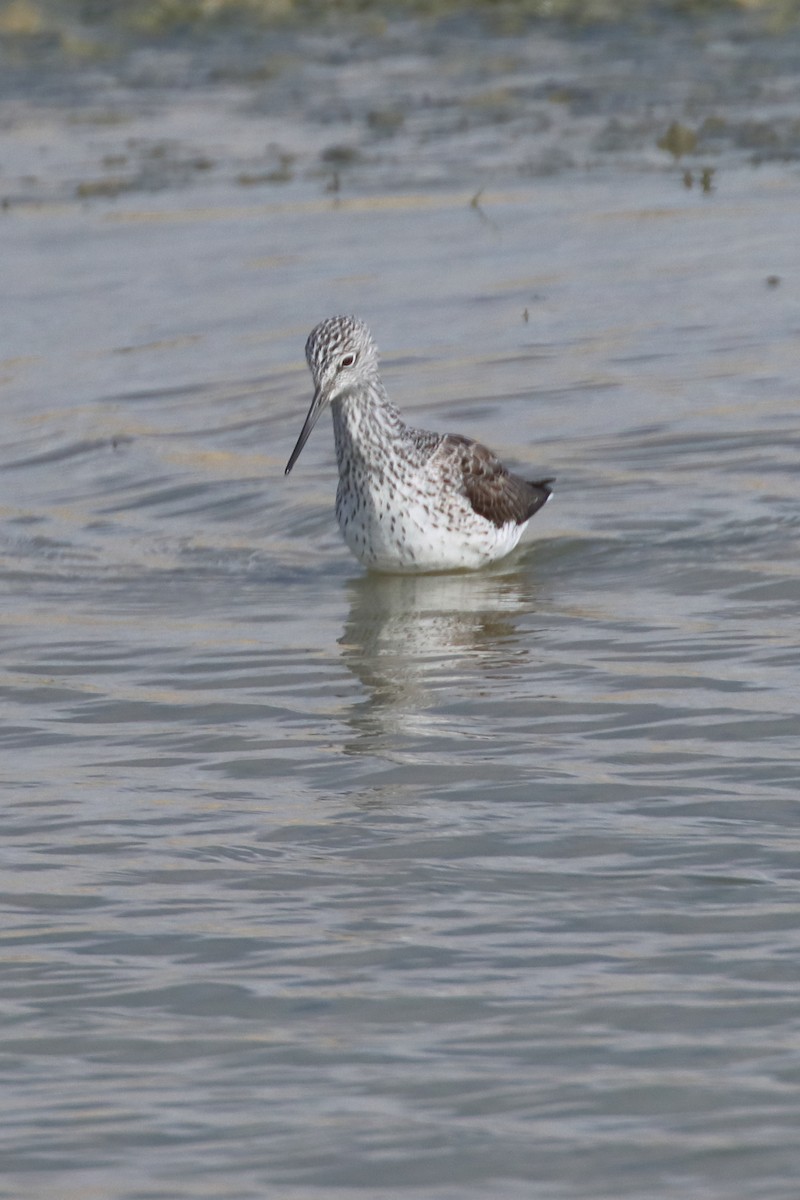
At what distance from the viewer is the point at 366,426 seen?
9.80 m

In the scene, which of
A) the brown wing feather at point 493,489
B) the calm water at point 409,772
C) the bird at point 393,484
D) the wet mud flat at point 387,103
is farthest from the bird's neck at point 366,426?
the wet mud flat at point 387,103

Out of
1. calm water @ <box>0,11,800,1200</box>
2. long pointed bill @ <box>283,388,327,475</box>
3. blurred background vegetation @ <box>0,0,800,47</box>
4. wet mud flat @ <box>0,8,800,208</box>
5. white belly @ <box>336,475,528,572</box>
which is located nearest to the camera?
calm water @ <box>0,11,800,1200</box>

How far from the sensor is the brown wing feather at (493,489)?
9.80 metres

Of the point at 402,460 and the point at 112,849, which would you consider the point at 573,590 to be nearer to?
the point at 402,460

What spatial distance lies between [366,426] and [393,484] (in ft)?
1.15

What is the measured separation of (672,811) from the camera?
641 cm

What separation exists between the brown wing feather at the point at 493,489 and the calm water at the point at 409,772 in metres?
0.26

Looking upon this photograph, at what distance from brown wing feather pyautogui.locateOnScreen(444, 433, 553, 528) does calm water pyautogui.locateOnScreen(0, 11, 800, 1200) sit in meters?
0.26

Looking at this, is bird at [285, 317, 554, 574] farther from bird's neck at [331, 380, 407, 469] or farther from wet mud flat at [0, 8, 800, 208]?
wet mud flat at [0, 8, 800, 208]

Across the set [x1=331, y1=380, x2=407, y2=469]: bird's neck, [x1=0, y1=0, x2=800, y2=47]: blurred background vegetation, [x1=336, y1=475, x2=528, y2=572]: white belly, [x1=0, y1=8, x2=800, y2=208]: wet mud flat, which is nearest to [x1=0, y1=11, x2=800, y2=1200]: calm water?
[x1=336, y1=475, x2=528, y2=572]: white belly

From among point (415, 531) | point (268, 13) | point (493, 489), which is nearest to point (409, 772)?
point (415, 531)

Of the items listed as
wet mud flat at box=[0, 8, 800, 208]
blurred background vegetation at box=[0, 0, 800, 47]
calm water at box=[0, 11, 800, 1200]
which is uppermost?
blurred background vegetation at box=[0, 0, 800, 47]

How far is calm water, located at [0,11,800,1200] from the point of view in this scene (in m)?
4.78

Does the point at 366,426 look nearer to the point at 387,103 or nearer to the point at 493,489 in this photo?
the point at 493,489
